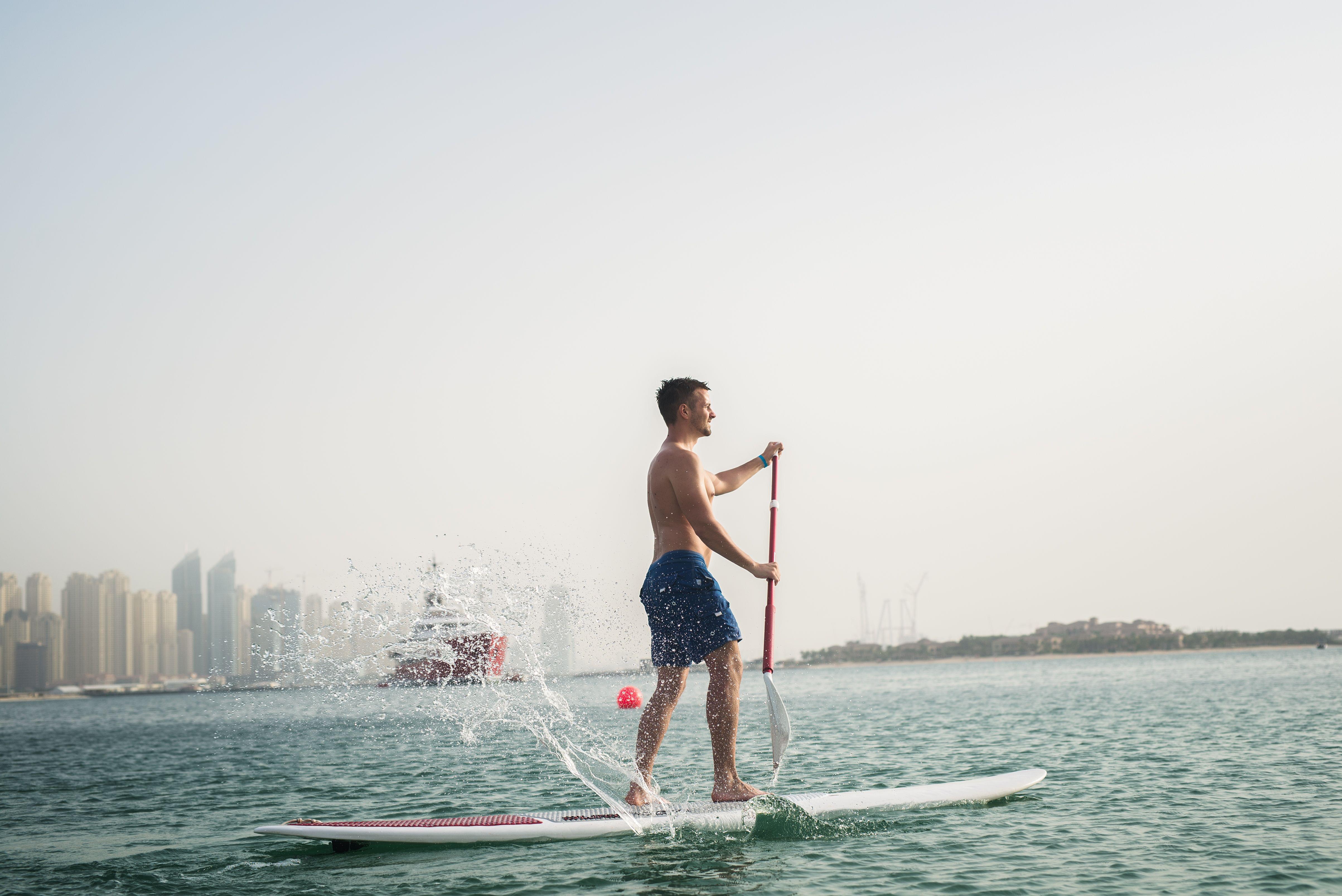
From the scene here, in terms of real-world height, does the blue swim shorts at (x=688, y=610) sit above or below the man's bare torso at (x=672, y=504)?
below

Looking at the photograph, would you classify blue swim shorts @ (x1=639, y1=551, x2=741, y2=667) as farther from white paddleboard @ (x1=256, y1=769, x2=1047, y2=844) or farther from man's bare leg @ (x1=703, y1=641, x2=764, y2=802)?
white paddleboard @ (x1=256, y1=769, x2=1047, y2=844)

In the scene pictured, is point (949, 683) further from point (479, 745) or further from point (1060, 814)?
point (1060, 814)

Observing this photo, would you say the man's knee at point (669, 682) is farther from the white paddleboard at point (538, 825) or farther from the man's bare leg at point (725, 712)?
the white paddleboard at point (538, 825)

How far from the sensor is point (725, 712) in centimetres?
532

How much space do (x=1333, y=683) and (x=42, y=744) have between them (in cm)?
4347

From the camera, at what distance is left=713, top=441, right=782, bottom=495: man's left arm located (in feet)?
19.3

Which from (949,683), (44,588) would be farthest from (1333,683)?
(44,588)

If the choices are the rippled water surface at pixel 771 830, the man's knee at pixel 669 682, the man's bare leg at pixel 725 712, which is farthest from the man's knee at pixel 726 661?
the rippled water surface at pixel 771 830

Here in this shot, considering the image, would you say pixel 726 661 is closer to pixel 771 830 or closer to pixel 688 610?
pixel 688 610

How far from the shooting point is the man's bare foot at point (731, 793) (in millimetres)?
5504

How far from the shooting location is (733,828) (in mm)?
5695

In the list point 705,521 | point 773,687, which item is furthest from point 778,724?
point 705,521

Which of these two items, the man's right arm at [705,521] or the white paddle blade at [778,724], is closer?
the man's right arm at [705,521]

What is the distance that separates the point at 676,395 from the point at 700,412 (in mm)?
172
